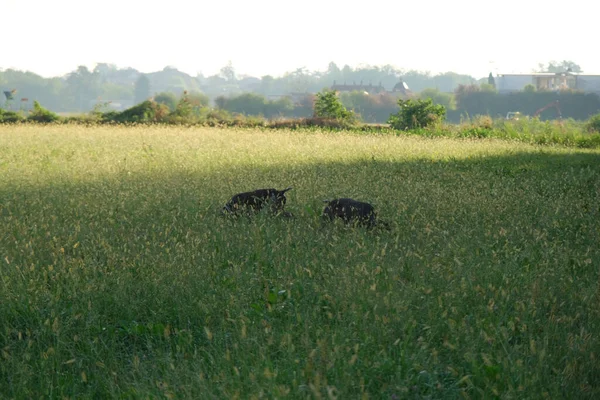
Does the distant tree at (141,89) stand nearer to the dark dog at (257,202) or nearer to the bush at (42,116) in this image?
the bush at (42,116)

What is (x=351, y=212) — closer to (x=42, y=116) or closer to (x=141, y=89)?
(x=42, y=116)

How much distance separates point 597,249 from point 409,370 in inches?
108

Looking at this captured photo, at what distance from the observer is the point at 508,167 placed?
34.3 ft

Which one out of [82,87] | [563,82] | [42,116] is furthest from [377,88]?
[42,116]

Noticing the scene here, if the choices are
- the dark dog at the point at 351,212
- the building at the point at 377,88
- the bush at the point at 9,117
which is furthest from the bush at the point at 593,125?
the building at the point at 377,88

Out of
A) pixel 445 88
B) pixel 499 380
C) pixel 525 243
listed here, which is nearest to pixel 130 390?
pixel 499 380

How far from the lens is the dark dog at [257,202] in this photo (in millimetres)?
5980

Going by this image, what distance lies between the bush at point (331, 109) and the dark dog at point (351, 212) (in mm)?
18813

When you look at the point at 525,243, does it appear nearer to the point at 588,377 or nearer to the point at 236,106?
the point at 588,377

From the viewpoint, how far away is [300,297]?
11.9 feet

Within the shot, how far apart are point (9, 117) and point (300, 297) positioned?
24107 millimetres

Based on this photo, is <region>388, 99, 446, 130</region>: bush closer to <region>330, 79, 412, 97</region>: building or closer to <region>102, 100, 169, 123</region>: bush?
<region>102, 100, 169, 123</region>: bush

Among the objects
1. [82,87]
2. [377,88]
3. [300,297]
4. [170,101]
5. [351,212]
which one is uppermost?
[82,87]

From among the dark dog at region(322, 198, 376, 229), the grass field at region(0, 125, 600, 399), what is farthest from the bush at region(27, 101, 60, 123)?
the dark dog at region(322, 198, 376, 229)
